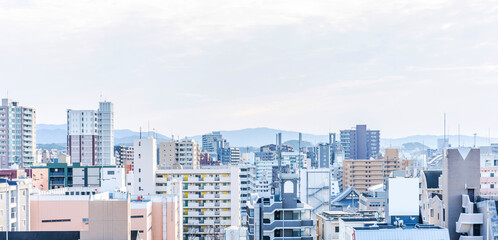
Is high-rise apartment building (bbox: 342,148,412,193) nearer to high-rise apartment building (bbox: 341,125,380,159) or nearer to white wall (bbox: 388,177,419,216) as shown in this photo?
high-rise apartment building (bbox: 341,125,380,159)

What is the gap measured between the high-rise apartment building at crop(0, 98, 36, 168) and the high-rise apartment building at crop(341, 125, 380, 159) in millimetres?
57915

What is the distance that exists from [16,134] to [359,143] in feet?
208

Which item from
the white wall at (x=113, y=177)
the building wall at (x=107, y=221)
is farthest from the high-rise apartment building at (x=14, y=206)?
the white wall at (x=113, y=177)

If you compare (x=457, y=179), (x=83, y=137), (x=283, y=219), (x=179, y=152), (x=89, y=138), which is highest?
(x=83, y=137)

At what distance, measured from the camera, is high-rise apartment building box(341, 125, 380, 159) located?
11638 centimetres

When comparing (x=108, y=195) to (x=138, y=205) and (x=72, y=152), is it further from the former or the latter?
(x=72, y=152)

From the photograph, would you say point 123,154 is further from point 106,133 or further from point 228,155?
point 106,133

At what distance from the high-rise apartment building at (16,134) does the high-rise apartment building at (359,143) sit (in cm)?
5792

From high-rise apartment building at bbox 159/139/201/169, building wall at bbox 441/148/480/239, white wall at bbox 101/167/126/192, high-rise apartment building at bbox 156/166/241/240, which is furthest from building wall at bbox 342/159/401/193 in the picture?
building wall at bbox 441/148/480/239

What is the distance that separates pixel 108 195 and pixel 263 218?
1343 centimetres

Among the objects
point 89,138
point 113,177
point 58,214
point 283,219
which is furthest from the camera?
point 89,138

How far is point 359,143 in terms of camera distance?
Result: 117 metres

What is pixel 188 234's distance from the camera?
40.3 meters

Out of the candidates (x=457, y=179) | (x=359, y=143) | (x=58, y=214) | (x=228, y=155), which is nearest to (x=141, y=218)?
(x=58, y=214)
